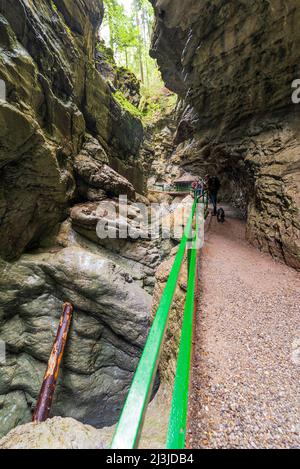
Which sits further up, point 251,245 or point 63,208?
point 63,208

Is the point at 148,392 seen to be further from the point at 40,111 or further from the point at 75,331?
the point at 40,111

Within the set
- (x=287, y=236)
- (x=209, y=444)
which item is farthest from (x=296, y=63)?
(x=209, y=444)

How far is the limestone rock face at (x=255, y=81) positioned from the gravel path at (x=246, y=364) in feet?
6.62

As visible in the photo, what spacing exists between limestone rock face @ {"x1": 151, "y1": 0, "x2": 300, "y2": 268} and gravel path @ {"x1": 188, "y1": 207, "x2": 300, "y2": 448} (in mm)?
2019

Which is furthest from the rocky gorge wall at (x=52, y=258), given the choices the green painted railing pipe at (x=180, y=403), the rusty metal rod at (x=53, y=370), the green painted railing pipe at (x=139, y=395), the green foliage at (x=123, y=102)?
the green painted railing pipe at (x=139, y=395)

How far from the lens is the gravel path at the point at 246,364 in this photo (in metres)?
1.26

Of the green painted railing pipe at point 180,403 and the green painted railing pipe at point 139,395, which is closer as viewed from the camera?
the green painted railing pipe at point 139,395

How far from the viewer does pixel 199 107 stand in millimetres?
9039

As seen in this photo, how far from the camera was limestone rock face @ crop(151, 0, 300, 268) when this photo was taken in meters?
4.88

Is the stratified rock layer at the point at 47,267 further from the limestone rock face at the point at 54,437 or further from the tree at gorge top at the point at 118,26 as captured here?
the tree at gorge top at the point at 118,26

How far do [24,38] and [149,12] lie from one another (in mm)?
32351

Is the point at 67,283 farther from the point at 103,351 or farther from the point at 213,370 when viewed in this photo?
the point at 213,370

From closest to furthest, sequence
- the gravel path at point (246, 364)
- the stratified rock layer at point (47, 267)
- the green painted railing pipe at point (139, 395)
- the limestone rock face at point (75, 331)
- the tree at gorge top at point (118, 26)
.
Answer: the green painted railing pipe at point (139, 395) → the gravel path at point (246, 364) → the stratified rock layer at point (47, 267) → the limestone rock face at point (75, 331) → the tree at gorge top at point (118, 26)

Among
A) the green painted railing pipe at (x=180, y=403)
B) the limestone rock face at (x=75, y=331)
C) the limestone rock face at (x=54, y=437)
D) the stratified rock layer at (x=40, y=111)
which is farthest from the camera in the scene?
the limestone rock face at (x=75, y=331)
